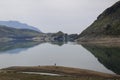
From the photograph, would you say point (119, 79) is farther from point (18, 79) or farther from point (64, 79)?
point (18, 79)

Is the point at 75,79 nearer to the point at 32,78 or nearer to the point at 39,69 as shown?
the point at 32,78

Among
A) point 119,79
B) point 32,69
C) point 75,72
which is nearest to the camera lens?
point 119,79

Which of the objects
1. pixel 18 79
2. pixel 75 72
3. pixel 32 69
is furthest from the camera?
pixel 32 69

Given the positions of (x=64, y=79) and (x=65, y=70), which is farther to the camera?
(x=65, y=70)

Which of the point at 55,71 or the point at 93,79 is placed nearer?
the point at 93,79

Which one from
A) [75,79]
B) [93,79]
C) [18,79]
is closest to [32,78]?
[18,79]

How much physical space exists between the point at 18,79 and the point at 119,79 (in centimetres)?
2490

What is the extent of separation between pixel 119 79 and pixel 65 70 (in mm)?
22529

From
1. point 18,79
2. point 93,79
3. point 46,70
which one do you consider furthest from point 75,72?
point 18,79

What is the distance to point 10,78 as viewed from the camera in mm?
62031

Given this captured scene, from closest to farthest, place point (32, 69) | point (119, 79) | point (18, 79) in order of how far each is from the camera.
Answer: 1. point (18, 79)
2. point (119, 79)
3. point (32, 69)

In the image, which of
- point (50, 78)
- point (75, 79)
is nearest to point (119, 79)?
point (75, 79)

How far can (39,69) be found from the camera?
88.5 meters

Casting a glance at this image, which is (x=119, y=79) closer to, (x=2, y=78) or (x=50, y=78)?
(x=50, y=78)
